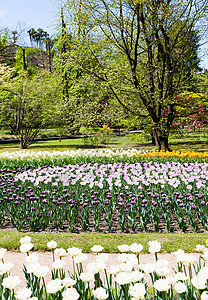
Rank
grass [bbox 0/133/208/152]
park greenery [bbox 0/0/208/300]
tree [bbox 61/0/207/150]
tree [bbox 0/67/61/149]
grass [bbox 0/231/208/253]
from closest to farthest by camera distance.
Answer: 1. park greenery [bbox 0/0/208/300]
2. grass [bbox 0/231/208/253]
3. tree [bbox 61/0/207/150]
4. grass [bbox 0/133/208/152]
5. tree [bbox 0/67/61/149]

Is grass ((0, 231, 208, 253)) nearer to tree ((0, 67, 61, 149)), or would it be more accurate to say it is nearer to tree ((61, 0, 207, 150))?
tree ((61, 0, 207, 150))

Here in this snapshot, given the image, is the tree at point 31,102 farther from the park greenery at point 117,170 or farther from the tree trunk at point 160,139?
the tree trunk at point 160,139

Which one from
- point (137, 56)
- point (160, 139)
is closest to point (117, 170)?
point (160, 139)

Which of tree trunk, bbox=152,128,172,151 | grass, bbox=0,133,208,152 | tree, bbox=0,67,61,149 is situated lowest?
grass, bbox=0,133,208,152

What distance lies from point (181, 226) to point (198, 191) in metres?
1.12

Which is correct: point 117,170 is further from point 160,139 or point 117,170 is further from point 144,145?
point 144,145

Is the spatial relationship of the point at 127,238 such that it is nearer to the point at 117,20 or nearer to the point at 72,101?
the point at 117,20

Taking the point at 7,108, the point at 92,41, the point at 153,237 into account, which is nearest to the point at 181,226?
the point at 153,237

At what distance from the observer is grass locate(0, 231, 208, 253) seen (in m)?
3.52

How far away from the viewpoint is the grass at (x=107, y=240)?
3520mm

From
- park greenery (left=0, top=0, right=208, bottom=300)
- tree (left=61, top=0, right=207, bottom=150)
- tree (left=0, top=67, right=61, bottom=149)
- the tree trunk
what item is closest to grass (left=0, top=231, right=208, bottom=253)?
park greenery (left=0, top=0, right=208, bottom=300)

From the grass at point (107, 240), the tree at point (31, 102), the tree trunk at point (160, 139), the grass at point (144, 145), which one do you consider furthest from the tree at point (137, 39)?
the grass at point (107, 240)

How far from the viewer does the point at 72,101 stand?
1488 cm

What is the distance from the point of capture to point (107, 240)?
12.2 feet
